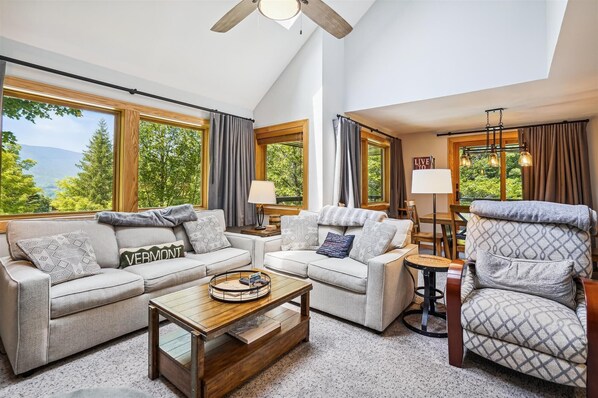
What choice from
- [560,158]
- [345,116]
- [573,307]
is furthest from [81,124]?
[560,158]

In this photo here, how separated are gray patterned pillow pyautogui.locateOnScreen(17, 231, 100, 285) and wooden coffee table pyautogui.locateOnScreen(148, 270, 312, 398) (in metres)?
0.85

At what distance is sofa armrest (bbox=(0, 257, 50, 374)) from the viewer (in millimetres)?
1742

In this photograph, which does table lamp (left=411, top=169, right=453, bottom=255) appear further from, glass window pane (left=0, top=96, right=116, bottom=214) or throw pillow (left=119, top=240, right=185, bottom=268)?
glass window pane (left=0, top=96, right=116, bottom=214)

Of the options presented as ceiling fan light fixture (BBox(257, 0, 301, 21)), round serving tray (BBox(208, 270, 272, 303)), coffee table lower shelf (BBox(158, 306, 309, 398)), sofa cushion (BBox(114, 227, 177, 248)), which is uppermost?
ceiling fan light fixture (BBox(257, 0, 301, 21))

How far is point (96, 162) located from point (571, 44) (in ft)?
14.6

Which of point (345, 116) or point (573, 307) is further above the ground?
point (345, 116)

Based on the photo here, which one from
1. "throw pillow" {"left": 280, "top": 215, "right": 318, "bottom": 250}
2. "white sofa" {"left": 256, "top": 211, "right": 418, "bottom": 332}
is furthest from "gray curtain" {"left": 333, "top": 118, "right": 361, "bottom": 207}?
"white sofa" {"left": 256, "top": 211, "right": 418, "bottom": 332}

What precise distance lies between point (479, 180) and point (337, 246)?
13.5 ft

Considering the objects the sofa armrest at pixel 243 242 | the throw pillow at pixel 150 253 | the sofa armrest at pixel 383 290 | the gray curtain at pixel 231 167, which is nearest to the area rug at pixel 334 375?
the sofa armrest at pixel 383 290

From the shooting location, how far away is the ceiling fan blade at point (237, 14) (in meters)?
2.14

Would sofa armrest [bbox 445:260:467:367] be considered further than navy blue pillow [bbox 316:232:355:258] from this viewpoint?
No

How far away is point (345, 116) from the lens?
14.5 feet

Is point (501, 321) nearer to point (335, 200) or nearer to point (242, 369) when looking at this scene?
point (242, 369)

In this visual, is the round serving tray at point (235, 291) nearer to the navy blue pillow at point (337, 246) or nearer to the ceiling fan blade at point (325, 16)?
the navy blue pillow at point (337, 246)
